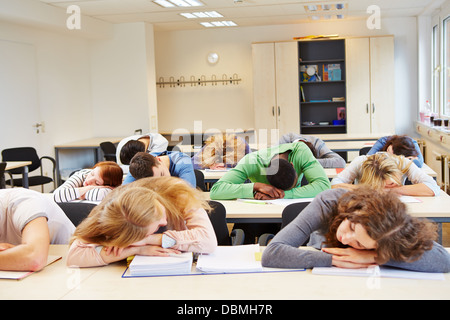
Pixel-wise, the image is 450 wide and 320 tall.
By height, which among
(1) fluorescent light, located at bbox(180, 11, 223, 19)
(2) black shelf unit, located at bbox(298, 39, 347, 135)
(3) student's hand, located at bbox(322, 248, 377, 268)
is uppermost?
(1) fluorescent light, located at bbox(180, 11, 223, 19)

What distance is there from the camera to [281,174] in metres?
3.50

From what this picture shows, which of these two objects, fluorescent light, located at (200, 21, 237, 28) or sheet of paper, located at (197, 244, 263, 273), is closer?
sheet of paper, located at (197, 244, 263, 273)

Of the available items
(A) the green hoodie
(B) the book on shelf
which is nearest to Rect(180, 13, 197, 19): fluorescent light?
(B) the book on shelf

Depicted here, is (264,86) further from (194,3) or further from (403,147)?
(403,147)

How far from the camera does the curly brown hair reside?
74.4 inches

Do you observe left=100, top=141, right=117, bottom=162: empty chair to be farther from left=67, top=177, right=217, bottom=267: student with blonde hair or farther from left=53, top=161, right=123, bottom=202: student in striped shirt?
left=67, top=177, right=217, bottom=267: student with blonde hair

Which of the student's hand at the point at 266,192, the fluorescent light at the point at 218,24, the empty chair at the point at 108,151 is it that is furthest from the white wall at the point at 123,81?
the student's hand at the point at 266,192

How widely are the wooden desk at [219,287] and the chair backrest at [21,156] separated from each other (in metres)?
5.14

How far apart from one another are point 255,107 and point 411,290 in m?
8.34

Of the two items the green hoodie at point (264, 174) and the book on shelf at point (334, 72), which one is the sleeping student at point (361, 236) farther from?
the book on shelf at point (334, 72)

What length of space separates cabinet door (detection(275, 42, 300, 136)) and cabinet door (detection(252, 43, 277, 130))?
9 cm

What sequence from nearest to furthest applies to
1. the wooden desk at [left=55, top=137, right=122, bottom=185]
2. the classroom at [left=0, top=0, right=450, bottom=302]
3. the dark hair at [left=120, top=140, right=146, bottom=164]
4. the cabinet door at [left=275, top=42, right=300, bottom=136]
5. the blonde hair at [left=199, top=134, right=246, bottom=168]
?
the classroom at [left=0, top=0, right=450, bottom=302]
the dark hair at [left=120, top=140, right=146, bottom=164]
the blonde hair at [left=199, top=134, right=246, bottom=168]
the wooden desk at [left=55, top=137, right=122, bottom=185]
the cabinet door at [left=275, top=42, right=300, bottom=136]

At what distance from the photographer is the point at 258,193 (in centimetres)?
366
